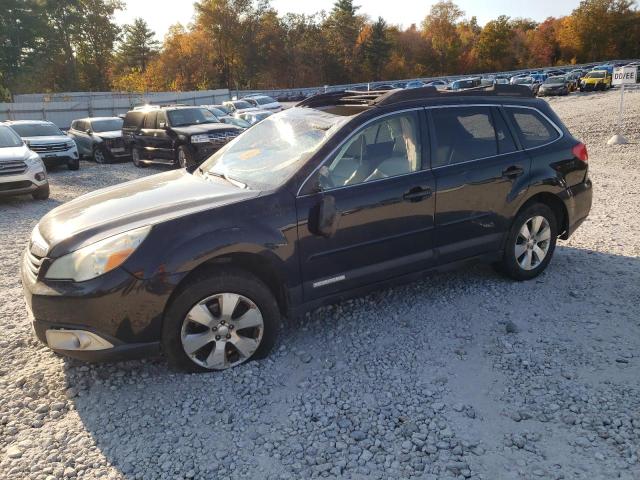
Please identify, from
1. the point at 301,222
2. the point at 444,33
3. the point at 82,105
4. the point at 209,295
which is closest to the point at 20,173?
the point at 209,295

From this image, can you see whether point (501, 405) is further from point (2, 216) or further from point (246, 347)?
point (2, 216)

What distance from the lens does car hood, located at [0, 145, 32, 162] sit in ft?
32.4

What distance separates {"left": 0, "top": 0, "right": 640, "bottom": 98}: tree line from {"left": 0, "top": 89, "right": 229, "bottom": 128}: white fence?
1290 centimetres

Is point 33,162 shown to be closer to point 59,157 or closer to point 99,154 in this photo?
point 59,157

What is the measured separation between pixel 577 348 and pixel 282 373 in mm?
2102

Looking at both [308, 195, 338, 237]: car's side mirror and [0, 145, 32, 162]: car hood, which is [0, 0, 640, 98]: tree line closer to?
[0, 145, 32, 162]: car hood

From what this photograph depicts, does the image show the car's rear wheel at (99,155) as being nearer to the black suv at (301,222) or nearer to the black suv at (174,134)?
the black suv at (174,134)

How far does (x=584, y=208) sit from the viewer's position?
506 cm

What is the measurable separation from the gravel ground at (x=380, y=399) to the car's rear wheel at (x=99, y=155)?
44.5 ft

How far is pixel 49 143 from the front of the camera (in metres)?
14.9

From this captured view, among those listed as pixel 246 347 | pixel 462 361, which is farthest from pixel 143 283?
pixel 462 361

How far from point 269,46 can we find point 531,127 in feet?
236

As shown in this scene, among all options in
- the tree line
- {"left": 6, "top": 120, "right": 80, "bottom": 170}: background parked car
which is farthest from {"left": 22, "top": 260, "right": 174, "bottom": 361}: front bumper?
the tree line

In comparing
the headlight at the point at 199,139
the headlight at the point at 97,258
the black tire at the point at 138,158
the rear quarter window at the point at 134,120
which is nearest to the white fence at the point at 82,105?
the rear quarter window at the point at 134,120
